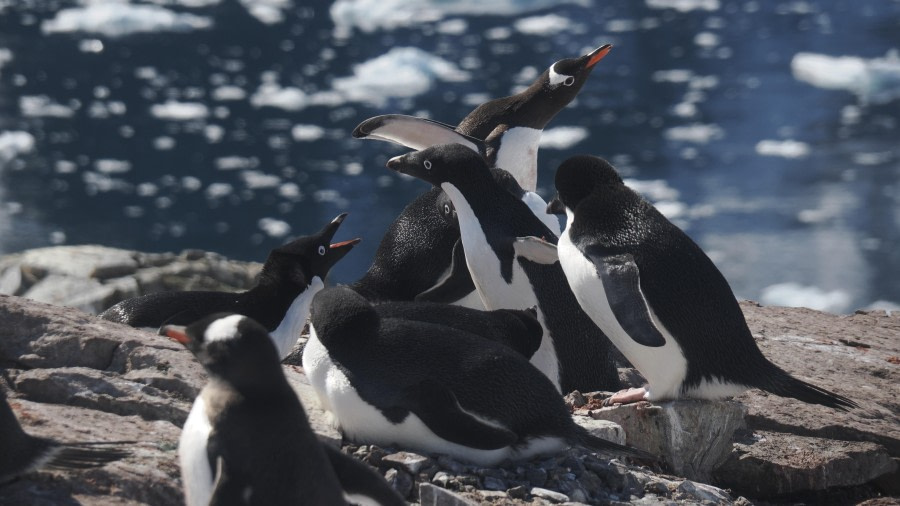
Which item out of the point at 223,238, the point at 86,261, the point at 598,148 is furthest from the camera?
the point at 598,148

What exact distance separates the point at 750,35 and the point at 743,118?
2.99 meters

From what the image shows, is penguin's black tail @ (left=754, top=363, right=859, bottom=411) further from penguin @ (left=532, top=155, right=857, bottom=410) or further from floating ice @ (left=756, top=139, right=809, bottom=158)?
floating ice @ (left=756, top=139, right=809, bottom=158)

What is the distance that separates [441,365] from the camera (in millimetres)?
2932

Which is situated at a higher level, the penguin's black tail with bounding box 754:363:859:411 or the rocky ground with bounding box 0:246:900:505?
the penguin's black tail with bounding box 754:363:859:411

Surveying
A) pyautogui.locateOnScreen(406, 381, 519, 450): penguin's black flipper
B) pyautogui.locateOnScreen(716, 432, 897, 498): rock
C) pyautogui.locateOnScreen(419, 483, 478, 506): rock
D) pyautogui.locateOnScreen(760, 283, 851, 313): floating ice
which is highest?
pyautogui.locateOnScreen(406, 381, 519, 450): penguin's black flipper

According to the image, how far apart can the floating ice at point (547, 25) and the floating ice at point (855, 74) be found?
3.57 meters

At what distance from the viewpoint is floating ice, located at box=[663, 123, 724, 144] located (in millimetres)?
14836

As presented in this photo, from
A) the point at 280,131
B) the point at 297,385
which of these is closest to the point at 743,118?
the point at 280,131

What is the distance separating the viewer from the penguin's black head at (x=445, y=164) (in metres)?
4.18

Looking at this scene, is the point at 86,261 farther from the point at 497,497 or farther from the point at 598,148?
the point at 598,148

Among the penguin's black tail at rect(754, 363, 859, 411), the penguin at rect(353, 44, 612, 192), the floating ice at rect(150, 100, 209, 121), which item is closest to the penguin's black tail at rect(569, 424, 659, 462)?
the penguin's black tail at rect(754, 363, 859, 411)

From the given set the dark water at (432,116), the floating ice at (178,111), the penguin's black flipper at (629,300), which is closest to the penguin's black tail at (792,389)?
the penguin's black flipper at (629,300)

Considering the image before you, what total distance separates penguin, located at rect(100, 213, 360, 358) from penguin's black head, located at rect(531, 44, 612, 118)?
1.67m

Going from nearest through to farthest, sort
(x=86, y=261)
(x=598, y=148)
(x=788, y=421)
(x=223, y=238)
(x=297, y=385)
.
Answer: (x=297, y=385), (x=788, y=421), (x=86, y=261), (x=223, y=238), (x=598, y=148)
